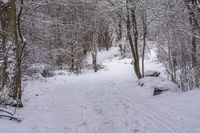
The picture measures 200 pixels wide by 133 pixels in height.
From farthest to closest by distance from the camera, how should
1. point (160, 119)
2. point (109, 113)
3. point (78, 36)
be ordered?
1. point (78, 36)
2. point (109, 113)
3. point (160, 119)

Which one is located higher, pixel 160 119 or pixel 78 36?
pixel 78 36

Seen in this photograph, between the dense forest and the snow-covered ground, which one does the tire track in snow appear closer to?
the snow-covered ground

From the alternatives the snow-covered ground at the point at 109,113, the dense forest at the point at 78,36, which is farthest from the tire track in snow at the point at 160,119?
the dense forest at the point at 78,36

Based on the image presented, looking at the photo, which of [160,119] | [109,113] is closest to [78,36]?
[109,113]

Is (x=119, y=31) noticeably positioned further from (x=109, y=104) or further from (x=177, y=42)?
(x=109, y=104)

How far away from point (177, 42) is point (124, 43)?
24.8m

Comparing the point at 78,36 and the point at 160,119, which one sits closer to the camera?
the point at 160,119

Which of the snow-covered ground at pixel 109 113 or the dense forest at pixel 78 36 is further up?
the dense forest at pixel 78 36

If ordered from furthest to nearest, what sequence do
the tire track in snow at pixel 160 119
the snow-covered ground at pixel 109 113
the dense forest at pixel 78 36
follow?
the dense forest at pixel 78 36
the snow-covered ground at pixel 109 113
the tire track in snow at pixel 160 119

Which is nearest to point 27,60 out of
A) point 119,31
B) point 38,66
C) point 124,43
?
point 38,66

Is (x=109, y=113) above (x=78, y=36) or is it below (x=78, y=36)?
below

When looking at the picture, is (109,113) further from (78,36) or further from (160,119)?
(78,36)

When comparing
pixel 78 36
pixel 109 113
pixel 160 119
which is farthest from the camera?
pixel 78 36

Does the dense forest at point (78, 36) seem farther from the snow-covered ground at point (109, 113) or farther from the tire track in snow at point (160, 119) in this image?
the tire track in snow at point (160, 119)
